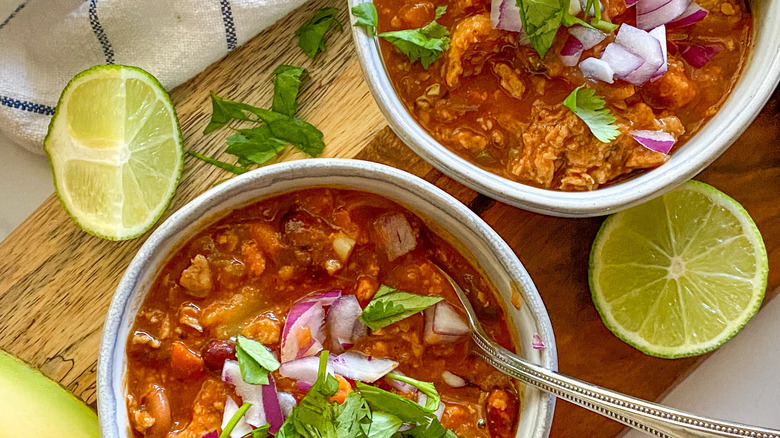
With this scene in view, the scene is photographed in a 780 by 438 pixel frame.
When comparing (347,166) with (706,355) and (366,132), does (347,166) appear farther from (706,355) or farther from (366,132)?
(706,355)

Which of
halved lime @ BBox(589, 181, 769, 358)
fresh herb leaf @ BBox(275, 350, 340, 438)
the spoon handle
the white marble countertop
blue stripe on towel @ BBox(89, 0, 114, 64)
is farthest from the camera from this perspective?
the white marble countertop

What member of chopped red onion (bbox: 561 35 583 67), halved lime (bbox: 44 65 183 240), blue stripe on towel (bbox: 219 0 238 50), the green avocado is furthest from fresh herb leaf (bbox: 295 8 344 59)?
the green avocado

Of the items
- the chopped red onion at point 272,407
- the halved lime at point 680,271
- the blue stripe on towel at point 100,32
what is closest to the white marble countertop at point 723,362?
the halved lime at point 680,271

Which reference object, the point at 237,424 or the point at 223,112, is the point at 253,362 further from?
the point at 223,112

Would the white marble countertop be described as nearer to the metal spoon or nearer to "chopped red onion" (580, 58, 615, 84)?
the metal spoon

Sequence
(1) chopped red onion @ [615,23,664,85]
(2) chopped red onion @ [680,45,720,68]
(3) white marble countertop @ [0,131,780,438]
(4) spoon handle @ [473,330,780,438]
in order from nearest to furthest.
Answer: (4) spoon handle @ [473,330,780,438]
(1) chopped red onion @ [615,23,664,85]
(2) chopped red onion @ [680,45,720,68]
(3) white marble countertop @ [0,131,780,438]

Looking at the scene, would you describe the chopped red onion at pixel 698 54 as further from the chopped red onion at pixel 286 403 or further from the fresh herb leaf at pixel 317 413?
the chopped red onion at pixel 286 403

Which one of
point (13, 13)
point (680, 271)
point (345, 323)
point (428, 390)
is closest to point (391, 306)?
point (345, 323)
